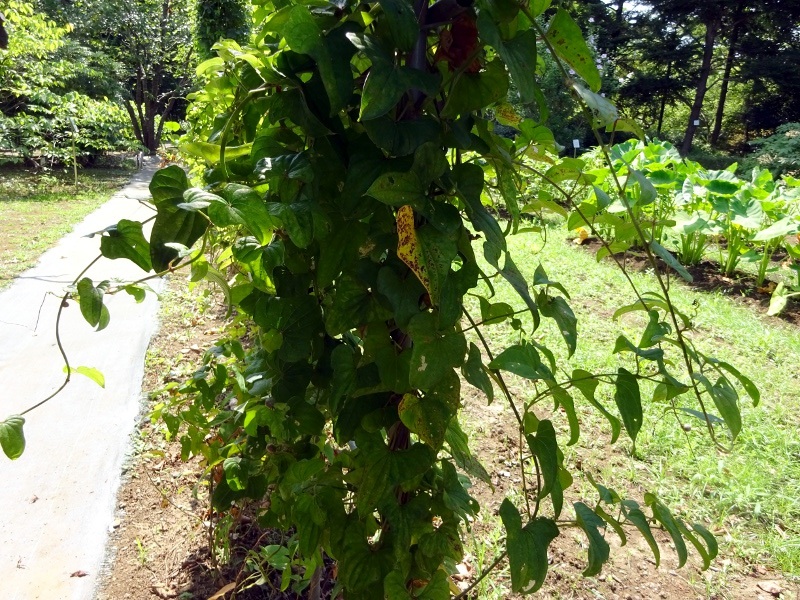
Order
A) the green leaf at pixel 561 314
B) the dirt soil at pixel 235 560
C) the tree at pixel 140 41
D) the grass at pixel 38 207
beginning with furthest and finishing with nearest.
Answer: the tree at pixel 140 41, the grass at pixel 38 207, the dirt soil at pixel 235 560, the green leaf at pixel 561 314

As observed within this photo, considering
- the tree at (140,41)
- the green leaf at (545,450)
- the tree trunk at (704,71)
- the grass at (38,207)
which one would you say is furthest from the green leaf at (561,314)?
the tree trunk at (704,71)

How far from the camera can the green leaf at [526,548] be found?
2.21 ft

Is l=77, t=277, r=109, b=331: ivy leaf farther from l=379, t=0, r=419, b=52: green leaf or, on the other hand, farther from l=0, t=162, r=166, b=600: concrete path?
l=379, t=0, r=419, b=52: green leaf

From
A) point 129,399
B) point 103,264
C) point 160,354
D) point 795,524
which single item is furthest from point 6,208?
point 795,524

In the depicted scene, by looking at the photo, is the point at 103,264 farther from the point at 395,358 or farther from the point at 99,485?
the point at 395,358

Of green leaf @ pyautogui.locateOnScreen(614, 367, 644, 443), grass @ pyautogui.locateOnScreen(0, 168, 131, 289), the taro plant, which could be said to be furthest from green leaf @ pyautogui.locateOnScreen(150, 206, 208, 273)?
grass @ pyautogui.locateOnScreen(0, 168, 131, 289)

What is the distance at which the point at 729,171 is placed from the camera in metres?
5.56

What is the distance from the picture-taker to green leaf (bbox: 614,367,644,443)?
0.70 m

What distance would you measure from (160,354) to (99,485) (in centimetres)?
119

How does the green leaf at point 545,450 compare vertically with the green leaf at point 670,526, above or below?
above

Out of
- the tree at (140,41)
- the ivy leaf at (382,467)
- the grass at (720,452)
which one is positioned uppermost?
the tree at (140,41)

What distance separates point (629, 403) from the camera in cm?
71

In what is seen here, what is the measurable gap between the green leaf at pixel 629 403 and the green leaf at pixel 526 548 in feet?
0.54

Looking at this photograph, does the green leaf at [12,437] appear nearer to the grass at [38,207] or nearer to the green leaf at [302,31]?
the green leaf at [302,31]
